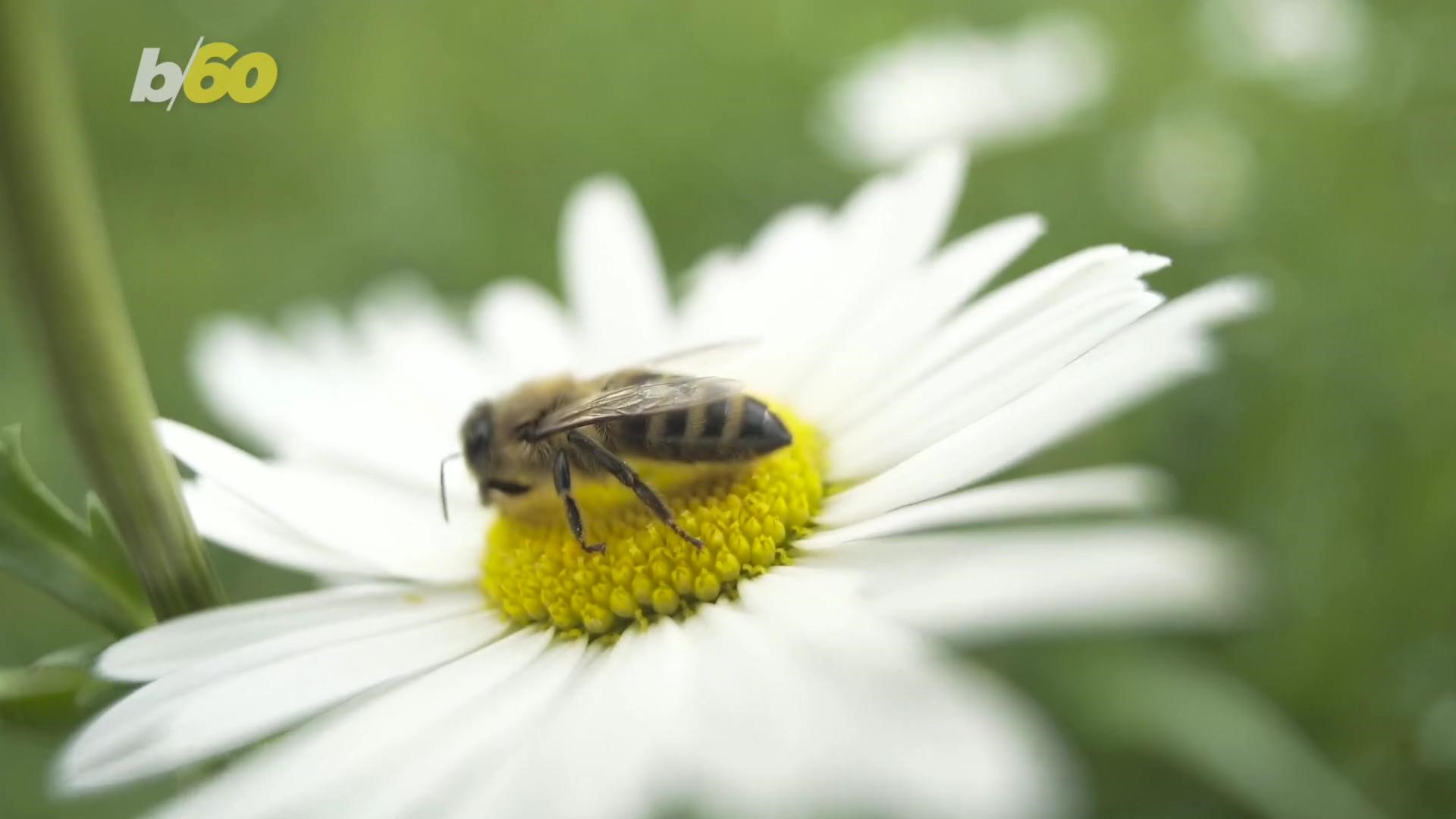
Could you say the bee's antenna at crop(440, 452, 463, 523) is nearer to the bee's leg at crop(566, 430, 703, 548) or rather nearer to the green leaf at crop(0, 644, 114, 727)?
the bee's leg at crop(566, 430, 703, 548)

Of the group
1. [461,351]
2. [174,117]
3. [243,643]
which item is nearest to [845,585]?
[243,643]

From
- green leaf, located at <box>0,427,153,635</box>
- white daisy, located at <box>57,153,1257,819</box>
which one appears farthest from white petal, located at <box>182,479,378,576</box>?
green leaf, located at <box>0,427,153,635</box>

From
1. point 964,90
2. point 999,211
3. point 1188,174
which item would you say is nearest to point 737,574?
point 1188,174

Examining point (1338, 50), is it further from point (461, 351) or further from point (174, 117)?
point (174, 117)

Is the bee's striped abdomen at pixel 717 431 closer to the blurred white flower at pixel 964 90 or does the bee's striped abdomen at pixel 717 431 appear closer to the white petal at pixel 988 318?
the white petal at pixel 988 318

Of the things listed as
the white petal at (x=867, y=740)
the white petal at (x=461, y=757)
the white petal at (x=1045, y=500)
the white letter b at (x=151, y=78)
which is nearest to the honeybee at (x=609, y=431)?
the white petal at (x=461, y=757)
